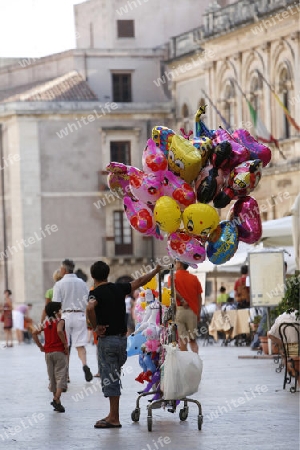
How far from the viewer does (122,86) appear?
220 ft

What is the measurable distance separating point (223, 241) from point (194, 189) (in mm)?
572

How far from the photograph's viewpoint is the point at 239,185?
15.6 m

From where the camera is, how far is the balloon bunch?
608 inches

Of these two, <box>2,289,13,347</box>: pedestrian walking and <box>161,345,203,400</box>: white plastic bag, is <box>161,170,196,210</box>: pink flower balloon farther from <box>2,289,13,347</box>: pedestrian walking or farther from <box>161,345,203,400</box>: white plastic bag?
<box>2,289,13,347</box>: pedestrian walking

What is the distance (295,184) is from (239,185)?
3398 cm

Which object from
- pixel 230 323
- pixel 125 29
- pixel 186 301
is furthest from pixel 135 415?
pixel 125 29

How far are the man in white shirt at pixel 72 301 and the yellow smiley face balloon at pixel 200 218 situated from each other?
596 cm

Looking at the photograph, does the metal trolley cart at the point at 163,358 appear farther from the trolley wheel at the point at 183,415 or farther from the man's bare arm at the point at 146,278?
the man's bare arm at the point at 146,278

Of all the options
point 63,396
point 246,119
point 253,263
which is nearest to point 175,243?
point 63,396

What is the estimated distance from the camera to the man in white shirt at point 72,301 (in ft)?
70.3

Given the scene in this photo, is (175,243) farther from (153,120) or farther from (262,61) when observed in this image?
(153,120)

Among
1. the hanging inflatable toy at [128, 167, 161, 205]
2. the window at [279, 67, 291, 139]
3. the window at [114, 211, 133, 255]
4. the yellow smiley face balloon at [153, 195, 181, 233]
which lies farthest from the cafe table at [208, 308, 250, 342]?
the window at [114, 211, 133, 255]

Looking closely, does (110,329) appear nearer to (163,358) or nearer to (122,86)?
(163,358)

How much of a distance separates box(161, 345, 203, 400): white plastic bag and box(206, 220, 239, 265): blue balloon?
3.37 ft
